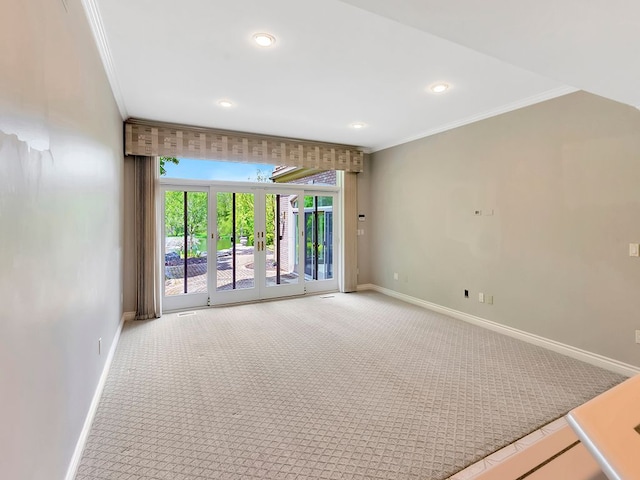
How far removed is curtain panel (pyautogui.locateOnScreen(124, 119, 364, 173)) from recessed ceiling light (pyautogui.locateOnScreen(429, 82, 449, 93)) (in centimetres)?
246

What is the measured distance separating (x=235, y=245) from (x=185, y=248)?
29.6 inches

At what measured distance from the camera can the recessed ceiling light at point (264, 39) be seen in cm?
234

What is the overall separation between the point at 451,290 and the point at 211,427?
11.8 feet

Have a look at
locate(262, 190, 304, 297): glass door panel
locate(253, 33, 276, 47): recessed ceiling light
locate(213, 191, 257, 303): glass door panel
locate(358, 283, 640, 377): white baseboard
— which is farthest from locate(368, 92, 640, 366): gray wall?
locate(253, 33, 276, 47): recessed ceiling light

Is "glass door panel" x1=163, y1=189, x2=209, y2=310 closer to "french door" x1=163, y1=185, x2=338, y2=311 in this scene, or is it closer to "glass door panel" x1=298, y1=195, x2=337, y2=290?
"french door" x1=163, y1=185, x2=338, y2=311

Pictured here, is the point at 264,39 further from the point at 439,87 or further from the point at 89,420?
the point at 89,420

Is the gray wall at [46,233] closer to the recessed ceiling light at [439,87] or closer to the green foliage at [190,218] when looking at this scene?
the green foliage at [190,218]

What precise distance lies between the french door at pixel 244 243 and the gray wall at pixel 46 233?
251cm

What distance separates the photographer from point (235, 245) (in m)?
5.23

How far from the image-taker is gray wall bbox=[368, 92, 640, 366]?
2.91 meters

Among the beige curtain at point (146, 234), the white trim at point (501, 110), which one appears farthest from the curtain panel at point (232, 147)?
the white trim at point (501, 110)

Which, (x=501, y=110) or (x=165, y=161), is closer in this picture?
(x=501, y=110)

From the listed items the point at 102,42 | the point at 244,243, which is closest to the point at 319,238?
the point at 244,243

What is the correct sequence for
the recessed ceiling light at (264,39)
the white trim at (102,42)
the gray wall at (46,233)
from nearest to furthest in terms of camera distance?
the gray wall at (46,233)
the white trim at (102,42)
the recessed ceiling light at (264,39)
